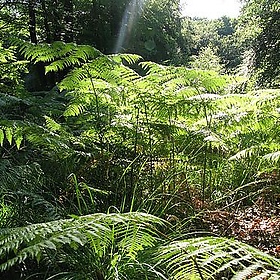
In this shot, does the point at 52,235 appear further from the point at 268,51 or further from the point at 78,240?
the point at 268,51

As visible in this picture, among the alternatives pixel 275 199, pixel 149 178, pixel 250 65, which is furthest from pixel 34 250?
pixel 250 65

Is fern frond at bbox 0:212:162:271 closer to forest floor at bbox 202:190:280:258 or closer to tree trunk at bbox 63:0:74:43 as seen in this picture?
forest floor at bbox 202:190:280:258

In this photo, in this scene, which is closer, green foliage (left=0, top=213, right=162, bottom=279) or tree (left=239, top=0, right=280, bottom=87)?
green foliage (left=0, top=213, right=162, bottom=279)

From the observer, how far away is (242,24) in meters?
10.7

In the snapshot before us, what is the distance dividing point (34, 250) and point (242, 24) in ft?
36.0

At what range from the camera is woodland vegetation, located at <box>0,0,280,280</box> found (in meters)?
1.09

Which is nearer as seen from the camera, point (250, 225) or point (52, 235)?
point (52, 235)

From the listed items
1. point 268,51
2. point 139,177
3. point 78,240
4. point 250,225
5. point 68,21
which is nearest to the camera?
point 78,240

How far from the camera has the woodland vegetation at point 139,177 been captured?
109 centimetres

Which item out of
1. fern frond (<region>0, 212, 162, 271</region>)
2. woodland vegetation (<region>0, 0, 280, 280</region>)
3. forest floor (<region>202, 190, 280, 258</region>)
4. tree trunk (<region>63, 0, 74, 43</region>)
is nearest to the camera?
fern frond (<region>0, 212, 162, 271</region>)

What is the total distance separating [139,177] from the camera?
202cm

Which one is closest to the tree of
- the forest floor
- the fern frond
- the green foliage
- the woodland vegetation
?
the woodland vegetation

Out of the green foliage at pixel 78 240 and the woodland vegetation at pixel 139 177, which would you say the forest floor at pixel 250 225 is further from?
the green foliage at pixel 78 240

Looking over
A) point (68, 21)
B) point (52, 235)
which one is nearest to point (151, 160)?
point (52, 235)
